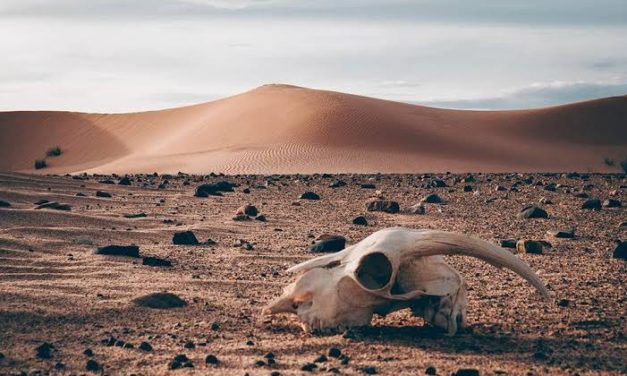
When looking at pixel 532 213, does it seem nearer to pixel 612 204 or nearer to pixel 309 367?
pixel 612 204

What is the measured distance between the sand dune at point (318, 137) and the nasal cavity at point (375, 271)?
104 feet

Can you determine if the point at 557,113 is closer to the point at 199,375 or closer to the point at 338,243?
the point at 338,243

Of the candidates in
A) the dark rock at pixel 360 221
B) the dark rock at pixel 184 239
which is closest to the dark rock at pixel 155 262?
the dark rock at pixel 184 239

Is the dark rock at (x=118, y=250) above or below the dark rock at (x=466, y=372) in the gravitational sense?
above

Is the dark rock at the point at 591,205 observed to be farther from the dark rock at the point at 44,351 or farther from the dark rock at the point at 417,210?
the dark rock at the point at 44,351

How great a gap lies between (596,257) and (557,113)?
5106cm

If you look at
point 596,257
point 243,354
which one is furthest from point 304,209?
point 243,354

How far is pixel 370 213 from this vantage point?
15.2 meters

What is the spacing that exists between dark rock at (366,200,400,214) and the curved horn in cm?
904

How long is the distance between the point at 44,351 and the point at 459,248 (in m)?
2.67

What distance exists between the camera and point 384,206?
15391 mm

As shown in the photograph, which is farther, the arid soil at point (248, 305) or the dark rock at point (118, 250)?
the dark rock at point (118, 250)

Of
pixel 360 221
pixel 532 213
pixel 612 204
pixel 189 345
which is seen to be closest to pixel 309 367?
pixel 189 345

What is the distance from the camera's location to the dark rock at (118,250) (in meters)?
9.08
